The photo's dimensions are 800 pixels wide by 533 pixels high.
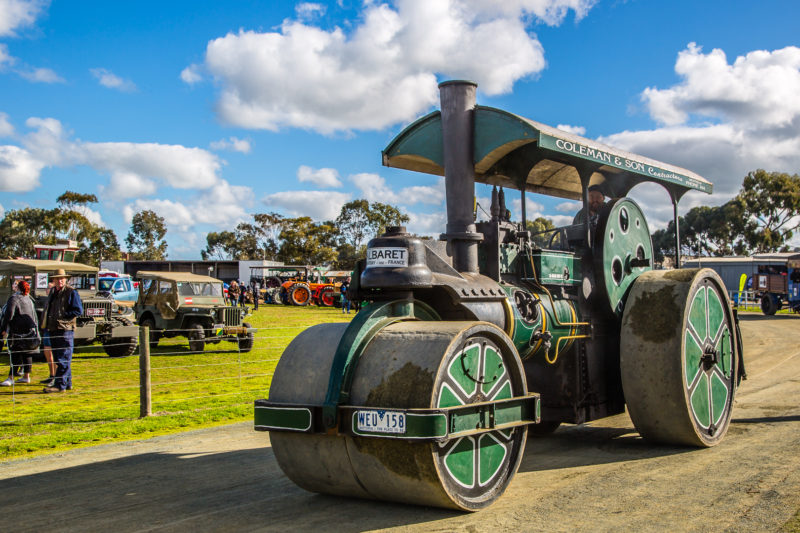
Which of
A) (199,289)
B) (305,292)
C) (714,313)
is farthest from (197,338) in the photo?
(305,292)

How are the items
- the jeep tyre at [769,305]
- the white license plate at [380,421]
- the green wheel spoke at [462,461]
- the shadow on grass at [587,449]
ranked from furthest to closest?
the jeep tyre at [769,305]
the shadow on grass at [587,449]
the green wheel spoke at [462,461]
the white license plate at [380,421]

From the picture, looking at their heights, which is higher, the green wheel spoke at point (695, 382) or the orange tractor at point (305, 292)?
the orange tractor at point (305, 292)

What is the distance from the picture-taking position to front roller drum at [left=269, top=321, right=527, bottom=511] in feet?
12.5

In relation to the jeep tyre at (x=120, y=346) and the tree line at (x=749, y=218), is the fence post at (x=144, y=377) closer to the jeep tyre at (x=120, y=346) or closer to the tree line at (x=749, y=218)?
the jeep tyre at (x=120, y=346)

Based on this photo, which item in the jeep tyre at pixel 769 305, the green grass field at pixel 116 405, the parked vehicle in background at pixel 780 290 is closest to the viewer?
the green grass field at pixel 116 405

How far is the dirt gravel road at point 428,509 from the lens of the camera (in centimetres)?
408

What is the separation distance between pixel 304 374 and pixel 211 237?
93.2m

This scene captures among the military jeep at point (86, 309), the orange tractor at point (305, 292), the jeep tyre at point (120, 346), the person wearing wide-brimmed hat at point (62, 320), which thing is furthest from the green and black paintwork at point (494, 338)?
the orange tractor at point (305, 292)

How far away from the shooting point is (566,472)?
536 cm

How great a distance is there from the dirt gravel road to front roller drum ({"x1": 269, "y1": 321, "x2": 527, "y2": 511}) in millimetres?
210

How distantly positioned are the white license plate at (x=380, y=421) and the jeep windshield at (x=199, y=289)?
51.8 feet

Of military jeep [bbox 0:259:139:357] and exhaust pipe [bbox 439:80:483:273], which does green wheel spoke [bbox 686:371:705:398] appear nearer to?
exhaust pipe [bbox 439:80:483:273]

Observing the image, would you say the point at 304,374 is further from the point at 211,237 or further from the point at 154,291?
the point at 211,237

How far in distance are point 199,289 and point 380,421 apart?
1632 cm
